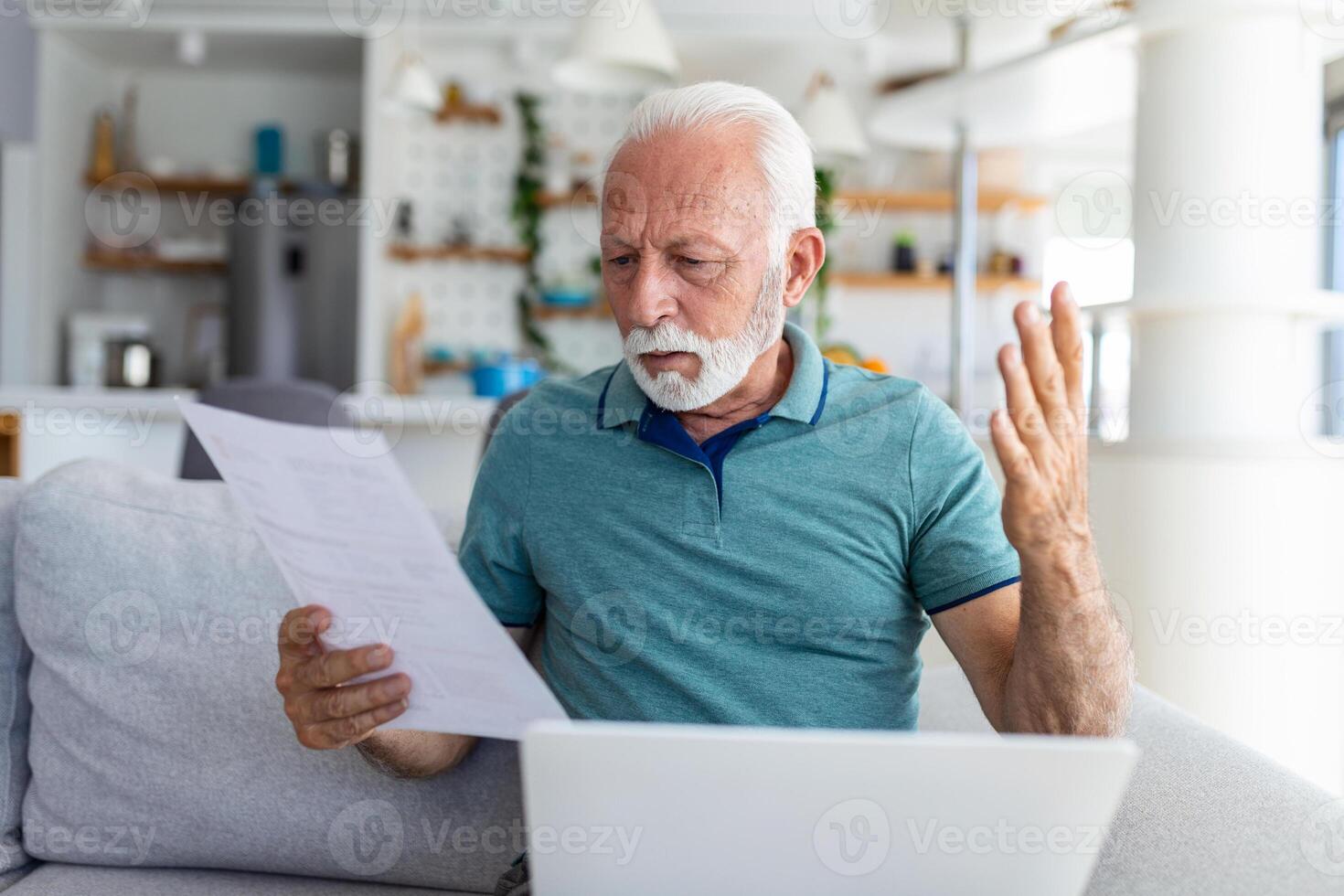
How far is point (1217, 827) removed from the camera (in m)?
1.05

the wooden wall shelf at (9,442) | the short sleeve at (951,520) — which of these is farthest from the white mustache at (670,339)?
the wooden wall shelf at (9,442)

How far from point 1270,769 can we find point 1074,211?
224 inches

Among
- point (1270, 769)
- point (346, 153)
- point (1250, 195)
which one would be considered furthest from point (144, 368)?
point (1270, 769)

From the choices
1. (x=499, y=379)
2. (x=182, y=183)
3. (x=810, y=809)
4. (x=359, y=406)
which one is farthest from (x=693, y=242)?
(x=182, y=183)

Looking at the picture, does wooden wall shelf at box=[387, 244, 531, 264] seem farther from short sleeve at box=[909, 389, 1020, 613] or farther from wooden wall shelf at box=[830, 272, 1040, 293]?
short sleeve at box=[909, 389, 1020, 613]

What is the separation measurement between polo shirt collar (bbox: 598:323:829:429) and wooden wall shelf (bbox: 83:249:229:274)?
4948mm

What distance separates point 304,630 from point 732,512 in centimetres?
44

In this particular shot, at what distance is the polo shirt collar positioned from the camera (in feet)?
4.15

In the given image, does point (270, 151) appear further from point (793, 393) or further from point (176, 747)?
point (793, 393)

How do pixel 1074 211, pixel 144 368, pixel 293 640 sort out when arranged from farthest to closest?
pixel 1074 211 → pixel 144 368 → pixel 293 640

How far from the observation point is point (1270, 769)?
1.12m

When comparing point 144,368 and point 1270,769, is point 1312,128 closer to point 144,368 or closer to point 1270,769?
point 1270,769

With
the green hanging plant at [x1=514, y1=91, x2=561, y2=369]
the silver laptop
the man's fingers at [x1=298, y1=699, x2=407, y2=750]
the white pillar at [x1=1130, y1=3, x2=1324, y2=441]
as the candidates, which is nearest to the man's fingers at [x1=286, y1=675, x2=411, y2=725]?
the man's fingers at [x1=298, y1=699, x2=407, y2=750]

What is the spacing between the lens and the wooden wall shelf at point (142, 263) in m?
5.83
